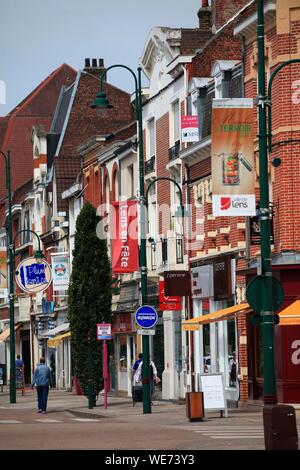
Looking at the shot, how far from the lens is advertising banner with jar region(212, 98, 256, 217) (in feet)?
88.2

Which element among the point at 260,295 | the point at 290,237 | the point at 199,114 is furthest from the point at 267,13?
the point at 260,295

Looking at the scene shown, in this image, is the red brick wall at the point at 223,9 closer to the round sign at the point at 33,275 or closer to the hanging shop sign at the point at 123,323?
the round sign at the point at 33,275

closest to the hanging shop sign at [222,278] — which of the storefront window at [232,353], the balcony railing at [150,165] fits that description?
the storefront window at [232,353]

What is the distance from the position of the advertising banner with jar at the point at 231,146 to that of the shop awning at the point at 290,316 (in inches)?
301

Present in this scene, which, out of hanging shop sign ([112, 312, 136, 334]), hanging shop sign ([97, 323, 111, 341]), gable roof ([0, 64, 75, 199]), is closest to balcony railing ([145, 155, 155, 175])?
hanging shop sign ([112, 312, 136, 334])

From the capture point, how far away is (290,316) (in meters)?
34.9

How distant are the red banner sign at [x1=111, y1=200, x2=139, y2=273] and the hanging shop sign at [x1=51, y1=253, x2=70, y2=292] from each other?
11.8m

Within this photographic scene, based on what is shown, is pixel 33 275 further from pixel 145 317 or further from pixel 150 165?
pixel 145 317

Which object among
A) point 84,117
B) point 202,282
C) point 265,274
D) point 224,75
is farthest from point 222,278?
point 84,117

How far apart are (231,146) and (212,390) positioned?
9.83 metres

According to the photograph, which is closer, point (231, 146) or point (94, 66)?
point (231, 146)
